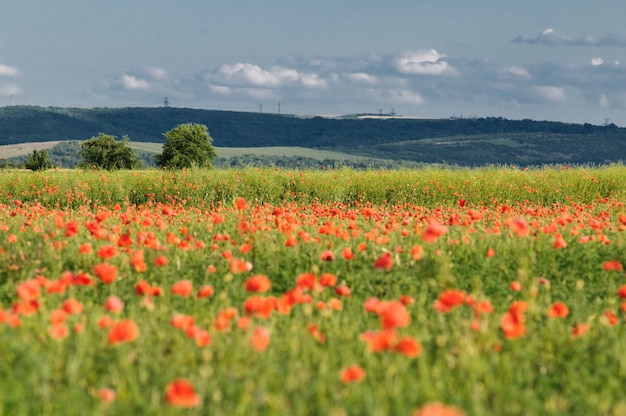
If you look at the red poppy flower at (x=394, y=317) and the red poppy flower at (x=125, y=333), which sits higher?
the red poppy flower at (x=394, y=317)

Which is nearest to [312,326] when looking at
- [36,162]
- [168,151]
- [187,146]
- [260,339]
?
[260,339]

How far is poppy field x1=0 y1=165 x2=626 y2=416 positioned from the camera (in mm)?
3787

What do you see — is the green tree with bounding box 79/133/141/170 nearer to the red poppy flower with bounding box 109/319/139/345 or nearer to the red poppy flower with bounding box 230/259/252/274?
the red poppy flower with bounding box 230/259/252/274

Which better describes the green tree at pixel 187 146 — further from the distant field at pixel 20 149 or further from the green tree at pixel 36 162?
the distant field at pixel 20 149

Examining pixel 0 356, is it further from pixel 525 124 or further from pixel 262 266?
pixel 525 124

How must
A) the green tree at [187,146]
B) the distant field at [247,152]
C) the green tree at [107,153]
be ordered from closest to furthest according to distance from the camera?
the green tree at [187,146] < the green tree at [107,153] < the distant field at [247,152]

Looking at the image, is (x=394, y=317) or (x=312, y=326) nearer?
(x=394, y=317)

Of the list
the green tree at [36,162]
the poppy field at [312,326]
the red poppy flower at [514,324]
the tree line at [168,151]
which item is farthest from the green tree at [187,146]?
the red poppy flower at [514,324]

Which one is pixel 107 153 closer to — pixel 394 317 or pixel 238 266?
pixel 238 266

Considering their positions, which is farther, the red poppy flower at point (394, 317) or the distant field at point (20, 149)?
the distant field at point (20, 149)

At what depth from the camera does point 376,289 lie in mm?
7059

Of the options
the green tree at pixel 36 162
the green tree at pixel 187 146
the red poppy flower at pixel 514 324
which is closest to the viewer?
the red poppy flower at pixel 514 324

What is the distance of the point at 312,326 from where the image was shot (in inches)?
172

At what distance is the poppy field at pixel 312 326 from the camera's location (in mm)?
3787
